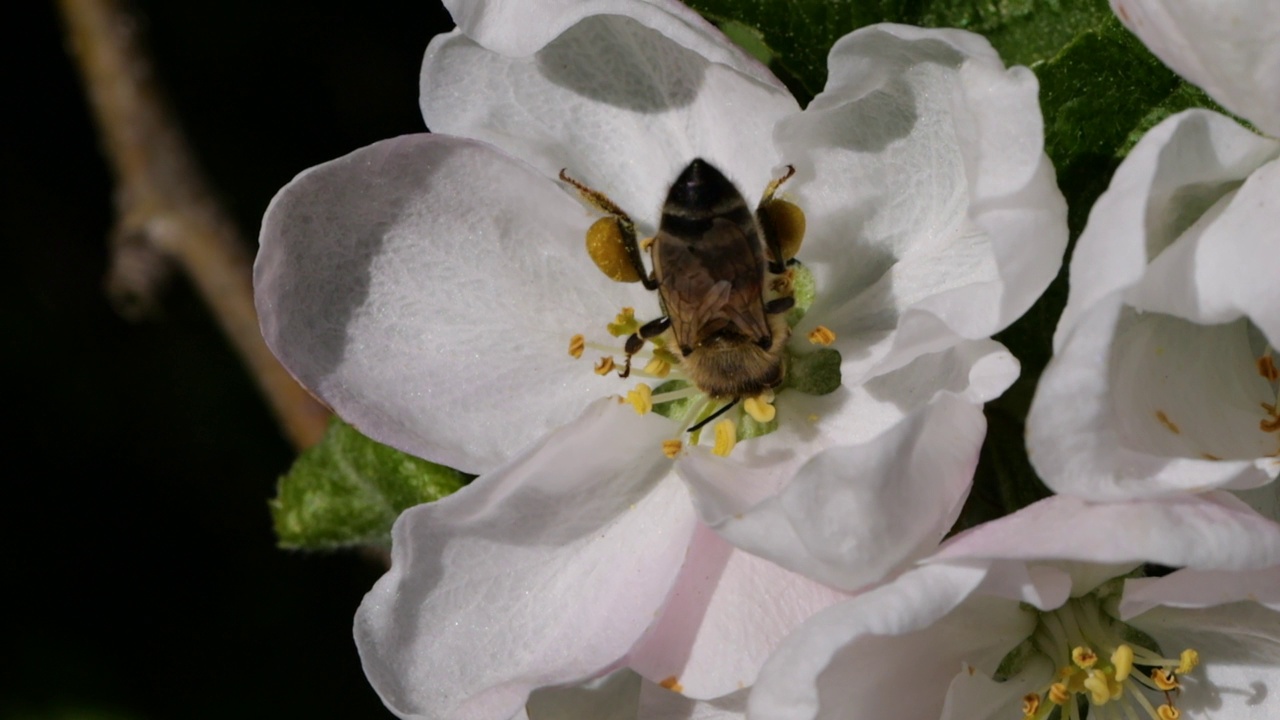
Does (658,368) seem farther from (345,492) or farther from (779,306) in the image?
(345,492)

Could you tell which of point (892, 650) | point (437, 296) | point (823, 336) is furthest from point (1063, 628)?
point (437, 296)

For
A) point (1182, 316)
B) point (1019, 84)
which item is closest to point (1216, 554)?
point (1182, 316)

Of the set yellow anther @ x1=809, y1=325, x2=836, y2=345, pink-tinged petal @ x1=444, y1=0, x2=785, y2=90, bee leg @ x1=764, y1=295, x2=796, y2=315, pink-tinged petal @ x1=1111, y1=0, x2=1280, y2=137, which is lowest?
yellow anther @ x1=809, y1=325, x2=836, y2=345

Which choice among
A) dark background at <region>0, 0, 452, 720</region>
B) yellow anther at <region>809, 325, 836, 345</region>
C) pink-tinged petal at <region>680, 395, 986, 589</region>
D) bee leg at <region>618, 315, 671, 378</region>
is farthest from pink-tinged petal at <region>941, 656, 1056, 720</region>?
dark background at <region>0, 0, 452, 720</region>

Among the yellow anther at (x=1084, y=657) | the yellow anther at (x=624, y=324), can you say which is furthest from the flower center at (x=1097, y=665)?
the yellow anther at (x=624, y=324)

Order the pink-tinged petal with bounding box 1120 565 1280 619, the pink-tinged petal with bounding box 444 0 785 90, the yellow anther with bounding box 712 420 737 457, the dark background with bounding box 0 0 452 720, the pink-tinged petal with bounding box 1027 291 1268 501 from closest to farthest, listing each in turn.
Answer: the pink-tinged petal with bounding box 1027 291 1268 501 < the pink-tinged petal with bounding box 1120 565 1280 619 < the pink-tinged petal with bounding box 444 0 785 90 < the yellow anther with bounding box 712 420 737 457 < the dark background with bounding box 0 0 452 720

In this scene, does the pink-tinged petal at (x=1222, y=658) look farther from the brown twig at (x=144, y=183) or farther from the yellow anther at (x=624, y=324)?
the brown twig at (x=144, y=183)

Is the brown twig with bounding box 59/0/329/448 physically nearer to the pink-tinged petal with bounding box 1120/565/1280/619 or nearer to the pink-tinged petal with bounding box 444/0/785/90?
the pink-tinged petal with bounding box 444/0/785/90
